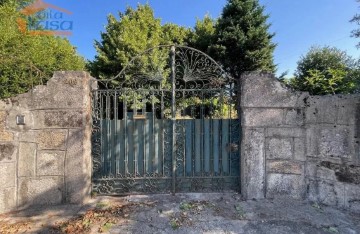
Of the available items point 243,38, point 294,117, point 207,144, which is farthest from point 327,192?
point 243,38

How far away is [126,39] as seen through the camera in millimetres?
10695

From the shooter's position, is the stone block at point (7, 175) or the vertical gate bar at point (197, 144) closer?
the stone block at point (7, 175)

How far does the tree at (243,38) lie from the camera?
10.7 meters

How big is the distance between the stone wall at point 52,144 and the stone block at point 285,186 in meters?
2.93

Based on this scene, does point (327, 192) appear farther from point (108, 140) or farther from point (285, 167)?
point (108, 140)

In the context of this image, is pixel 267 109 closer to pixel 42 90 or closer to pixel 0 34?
pixel 42 90

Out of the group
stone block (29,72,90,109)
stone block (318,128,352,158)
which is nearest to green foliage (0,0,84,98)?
stone block (29,72,90,109)

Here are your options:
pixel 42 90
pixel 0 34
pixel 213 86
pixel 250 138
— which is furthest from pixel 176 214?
pixel 0 34

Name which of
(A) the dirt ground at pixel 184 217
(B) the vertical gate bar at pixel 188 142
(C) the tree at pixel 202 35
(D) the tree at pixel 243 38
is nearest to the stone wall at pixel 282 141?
(A) the dirt ground at pixel 184 217

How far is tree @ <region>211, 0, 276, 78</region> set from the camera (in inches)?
421

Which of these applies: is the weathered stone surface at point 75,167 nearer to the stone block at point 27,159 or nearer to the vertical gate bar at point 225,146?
the stone block at point 27,159

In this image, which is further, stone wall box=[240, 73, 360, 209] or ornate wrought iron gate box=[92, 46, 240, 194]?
ornate wrought iron gate box=[92, 46, 240, 194]

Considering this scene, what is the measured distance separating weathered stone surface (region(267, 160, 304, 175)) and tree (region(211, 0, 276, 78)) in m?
8.12

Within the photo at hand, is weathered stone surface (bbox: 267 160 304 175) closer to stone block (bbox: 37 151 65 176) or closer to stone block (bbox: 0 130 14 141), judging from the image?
stone block (bbox: 37 151 65 176)
